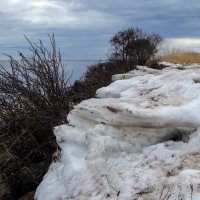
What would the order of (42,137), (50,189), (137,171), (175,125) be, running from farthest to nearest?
(42,137), (50,189), (175,125), (137,171)

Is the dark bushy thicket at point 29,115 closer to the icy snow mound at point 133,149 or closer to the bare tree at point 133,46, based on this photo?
the icy snow mound at point 133,149

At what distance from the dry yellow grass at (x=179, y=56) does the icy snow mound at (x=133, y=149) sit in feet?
47.8

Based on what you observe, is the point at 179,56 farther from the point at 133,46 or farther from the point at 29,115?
the point at 29,115

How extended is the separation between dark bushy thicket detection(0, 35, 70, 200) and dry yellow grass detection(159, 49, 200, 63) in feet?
41.0

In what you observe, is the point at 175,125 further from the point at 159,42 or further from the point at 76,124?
the point at 159,42

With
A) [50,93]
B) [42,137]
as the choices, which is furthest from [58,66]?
[42,137]

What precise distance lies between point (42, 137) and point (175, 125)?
3.43 metres

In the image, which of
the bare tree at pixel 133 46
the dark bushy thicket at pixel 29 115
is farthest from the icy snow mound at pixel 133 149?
the bare tree at pixel 133 46

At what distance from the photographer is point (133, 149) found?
5.89 meters

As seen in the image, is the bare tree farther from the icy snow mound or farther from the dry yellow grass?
the icy snow mound

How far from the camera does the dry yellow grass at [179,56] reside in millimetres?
21864

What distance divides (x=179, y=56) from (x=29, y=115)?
1579 centimetres

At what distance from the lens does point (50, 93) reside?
9023 millimetres

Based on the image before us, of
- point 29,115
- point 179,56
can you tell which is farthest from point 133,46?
point 29,115
